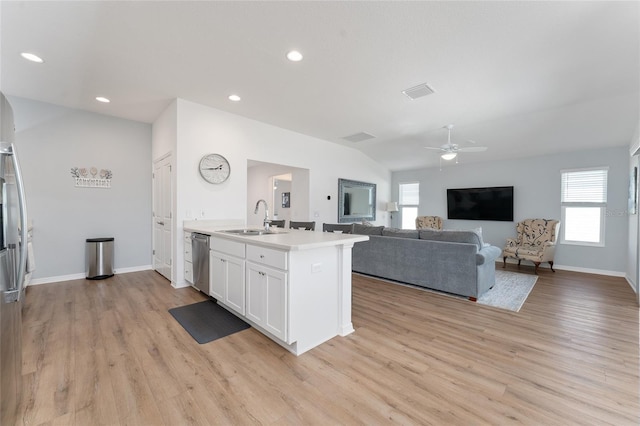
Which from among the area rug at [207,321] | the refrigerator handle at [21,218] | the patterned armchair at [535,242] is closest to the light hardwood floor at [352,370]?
the area rug at [207,321]

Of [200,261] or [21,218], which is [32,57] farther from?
[200,261]

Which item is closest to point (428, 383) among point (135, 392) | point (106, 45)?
point (135, 392)

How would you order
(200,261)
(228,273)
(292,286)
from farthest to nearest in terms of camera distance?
(200,261)
(228,273)
(292,286)

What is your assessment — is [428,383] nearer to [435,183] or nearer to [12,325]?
[12,325]

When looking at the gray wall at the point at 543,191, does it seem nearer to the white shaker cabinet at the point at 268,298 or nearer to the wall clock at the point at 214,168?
the wall clock at the point at 214,168

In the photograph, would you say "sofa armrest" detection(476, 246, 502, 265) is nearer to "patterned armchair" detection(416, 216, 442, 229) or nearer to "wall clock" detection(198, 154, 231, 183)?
"patterned armchair" detection(416, 216, 442, 229)

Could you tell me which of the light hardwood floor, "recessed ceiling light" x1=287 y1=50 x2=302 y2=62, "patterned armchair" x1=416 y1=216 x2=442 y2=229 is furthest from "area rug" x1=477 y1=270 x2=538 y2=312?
"recessed ceiling light" x1=287 y1=50 x2=302 y2=62

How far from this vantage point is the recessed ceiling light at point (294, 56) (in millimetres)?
2719

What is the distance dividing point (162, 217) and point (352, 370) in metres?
4.06

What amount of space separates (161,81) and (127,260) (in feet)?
10.8

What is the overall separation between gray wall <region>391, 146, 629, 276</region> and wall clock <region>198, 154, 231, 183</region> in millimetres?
5797

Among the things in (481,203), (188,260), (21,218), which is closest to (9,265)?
(21,218)

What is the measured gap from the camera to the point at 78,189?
4.38 m

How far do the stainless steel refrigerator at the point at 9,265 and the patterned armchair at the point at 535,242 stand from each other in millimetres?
6885
